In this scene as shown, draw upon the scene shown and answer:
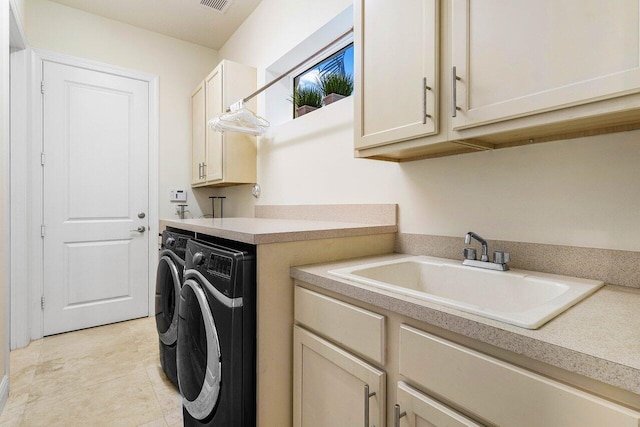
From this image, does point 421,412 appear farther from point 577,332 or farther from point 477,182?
point 477,182

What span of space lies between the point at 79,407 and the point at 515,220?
2271 millimetres

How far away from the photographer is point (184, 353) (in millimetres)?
1494

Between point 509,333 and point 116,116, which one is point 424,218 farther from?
point 116,116

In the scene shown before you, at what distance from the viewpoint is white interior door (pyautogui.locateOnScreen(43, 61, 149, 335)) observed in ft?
8.96

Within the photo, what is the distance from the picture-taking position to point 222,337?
47.0 inches

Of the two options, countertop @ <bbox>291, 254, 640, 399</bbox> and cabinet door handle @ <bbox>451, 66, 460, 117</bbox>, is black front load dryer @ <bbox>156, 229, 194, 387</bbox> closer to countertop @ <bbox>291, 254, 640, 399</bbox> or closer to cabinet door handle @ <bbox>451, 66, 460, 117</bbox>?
countertop @ <bbox>291, 254, 640, 399</bbox>

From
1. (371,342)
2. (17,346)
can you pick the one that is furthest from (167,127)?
(371,342)

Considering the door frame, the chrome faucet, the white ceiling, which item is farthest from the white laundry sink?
the door frame

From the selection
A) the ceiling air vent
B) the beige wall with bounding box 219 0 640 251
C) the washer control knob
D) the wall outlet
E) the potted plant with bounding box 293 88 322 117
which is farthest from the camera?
the wall outlet

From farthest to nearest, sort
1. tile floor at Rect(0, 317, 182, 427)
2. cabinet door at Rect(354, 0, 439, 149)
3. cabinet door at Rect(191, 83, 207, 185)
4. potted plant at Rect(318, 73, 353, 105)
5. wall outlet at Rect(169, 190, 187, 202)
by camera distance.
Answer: wall outlet at Rect(169, 190, 187, 202) → cabinet door at Rect(191, 83, 207, 185) → potted plant at Rect(318, 73, 353, 105) → tile floor at Rect(0, 317, 182, 427) → cabinet door at Rect(354, 0, 439, 149)

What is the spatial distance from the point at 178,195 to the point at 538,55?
319 cm

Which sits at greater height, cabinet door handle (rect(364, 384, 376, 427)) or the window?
the window

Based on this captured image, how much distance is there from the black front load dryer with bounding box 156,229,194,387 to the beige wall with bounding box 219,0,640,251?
852 mm

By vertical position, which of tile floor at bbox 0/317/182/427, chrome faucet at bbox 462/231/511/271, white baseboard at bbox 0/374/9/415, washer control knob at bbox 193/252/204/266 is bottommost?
tile floor at bbox 0/317/182/427
